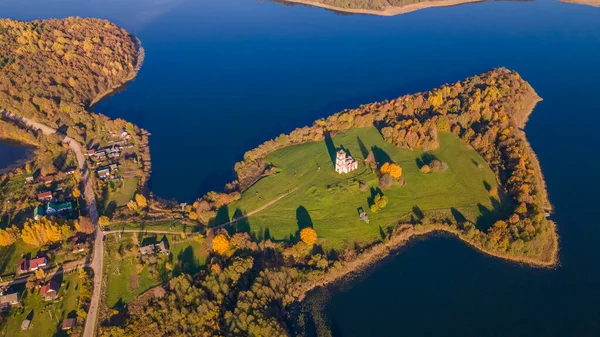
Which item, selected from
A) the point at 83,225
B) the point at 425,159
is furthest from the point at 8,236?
the point at 425,159

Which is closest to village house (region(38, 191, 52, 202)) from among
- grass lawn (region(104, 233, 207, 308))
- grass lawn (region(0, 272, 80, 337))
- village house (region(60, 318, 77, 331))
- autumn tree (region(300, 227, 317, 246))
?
grass lawn (region(104, 233, 207, 308))

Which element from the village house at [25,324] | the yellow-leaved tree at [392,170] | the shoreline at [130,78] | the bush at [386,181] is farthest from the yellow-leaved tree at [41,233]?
the yellow-leaved tree at [392,170]

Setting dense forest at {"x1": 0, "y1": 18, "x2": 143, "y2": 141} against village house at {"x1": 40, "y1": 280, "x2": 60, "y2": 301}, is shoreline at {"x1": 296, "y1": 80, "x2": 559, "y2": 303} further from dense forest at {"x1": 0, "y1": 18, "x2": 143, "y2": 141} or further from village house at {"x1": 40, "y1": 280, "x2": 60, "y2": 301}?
dense forest at {"x1": 0, "y1": 18, "x2": 143, "y2": 141}

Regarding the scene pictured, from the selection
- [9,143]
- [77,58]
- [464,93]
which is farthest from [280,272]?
[77,58]

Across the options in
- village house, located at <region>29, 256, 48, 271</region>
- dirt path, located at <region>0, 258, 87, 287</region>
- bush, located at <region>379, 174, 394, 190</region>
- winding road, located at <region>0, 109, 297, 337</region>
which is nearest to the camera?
winding road, located at <region>0, 109, 297, 337</region>

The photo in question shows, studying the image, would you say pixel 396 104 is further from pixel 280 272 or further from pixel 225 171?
pixel 280 272

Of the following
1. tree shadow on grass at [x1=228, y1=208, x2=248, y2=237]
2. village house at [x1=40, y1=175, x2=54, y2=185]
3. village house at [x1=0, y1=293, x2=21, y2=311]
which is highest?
village house at [x1=40, y1=175, x2=54, y2=185]

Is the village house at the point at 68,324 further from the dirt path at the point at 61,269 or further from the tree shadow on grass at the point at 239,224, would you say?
the tree shadow on grass at the point at 239,224
